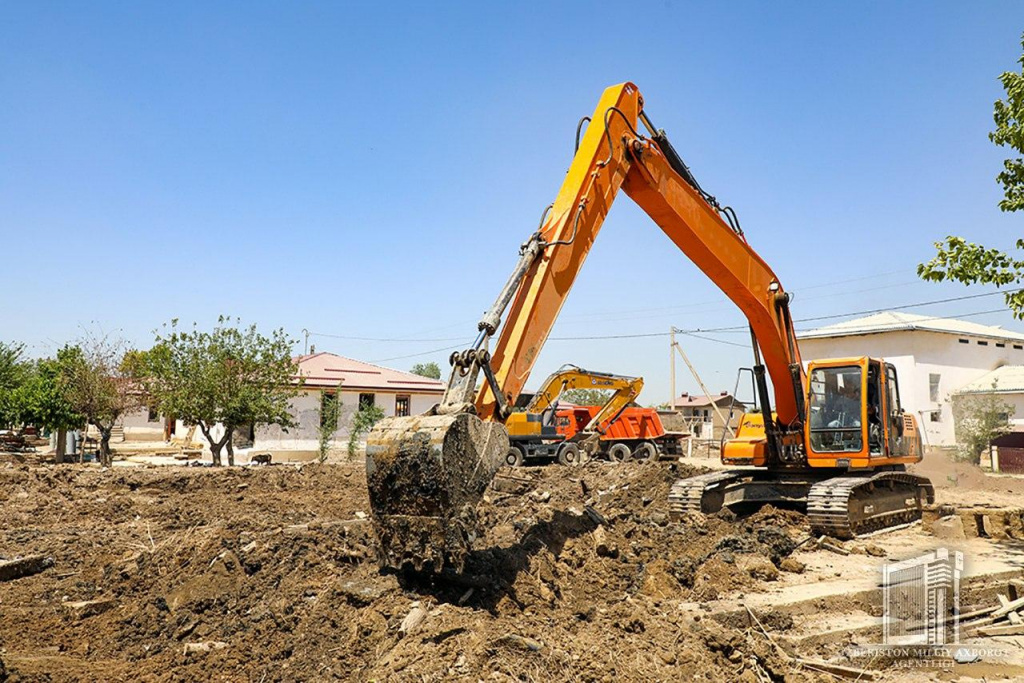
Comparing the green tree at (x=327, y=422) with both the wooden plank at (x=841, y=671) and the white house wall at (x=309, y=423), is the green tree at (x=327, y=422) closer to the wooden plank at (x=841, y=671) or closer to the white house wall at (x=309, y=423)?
the white house wall at (x=309, y=423)

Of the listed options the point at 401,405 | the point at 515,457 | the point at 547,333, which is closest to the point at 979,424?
the point at 515,457

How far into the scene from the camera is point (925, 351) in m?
32.2

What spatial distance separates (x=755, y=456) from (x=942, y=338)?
26258mm

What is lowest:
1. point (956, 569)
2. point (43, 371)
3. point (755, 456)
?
point (956, 569)

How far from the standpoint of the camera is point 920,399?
3155 cm

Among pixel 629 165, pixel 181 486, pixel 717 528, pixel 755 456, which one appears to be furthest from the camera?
pixel 181 486

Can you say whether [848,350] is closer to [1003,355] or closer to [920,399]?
[920,399]

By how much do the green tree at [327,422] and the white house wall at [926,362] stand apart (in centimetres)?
2192

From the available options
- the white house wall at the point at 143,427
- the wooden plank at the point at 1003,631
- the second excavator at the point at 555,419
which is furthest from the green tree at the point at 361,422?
the wooden plank at the point at 1003,631

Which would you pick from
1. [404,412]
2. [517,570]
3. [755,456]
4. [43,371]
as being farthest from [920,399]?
[43,371]

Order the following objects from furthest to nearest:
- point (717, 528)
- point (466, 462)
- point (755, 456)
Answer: point (755, 456), point (717, 528), point (466, 462)

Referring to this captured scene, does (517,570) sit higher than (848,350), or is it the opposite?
(848,350)

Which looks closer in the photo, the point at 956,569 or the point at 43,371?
the point at 956,569

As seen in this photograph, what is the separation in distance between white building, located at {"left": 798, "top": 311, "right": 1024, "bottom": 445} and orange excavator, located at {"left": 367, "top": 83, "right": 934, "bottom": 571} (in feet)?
71.2
